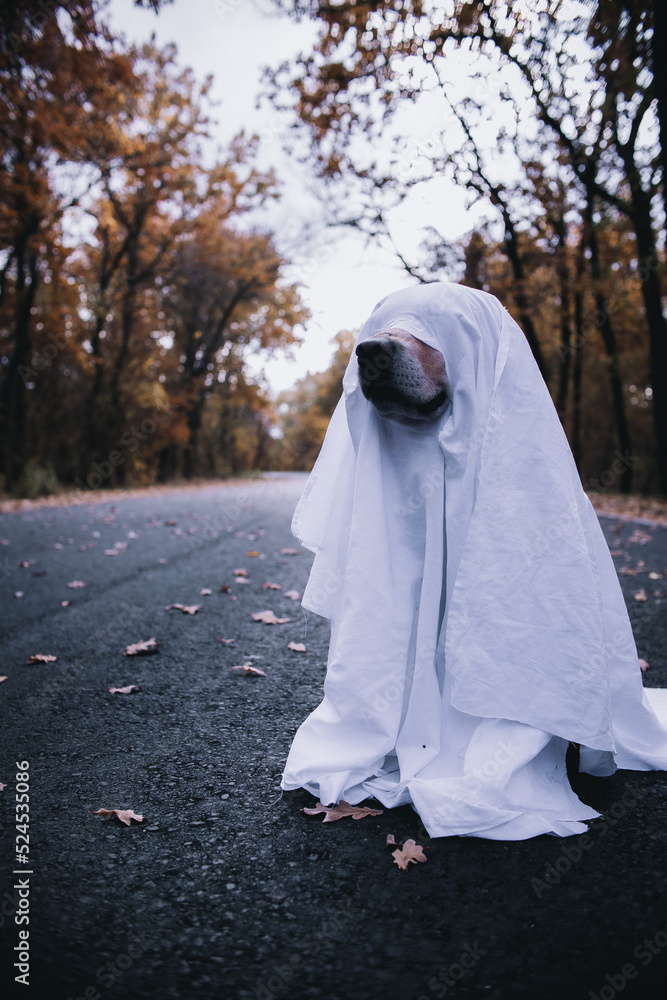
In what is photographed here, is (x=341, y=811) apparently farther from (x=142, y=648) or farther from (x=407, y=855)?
(x=142, y=648)

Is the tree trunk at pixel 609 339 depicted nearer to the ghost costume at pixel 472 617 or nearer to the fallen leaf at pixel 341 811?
the ghost costume at pixel 472 617

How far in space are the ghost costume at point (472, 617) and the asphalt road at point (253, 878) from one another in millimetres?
138

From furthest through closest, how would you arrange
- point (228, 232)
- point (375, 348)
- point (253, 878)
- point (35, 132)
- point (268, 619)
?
point (228, 232), point (35, 132), point (268, 619), point (375, 348), point (253, 878)

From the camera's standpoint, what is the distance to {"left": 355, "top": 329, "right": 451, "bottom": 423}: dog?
1.87m

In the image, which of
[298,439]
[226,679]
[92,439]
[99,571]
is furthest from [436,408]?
[298,439]

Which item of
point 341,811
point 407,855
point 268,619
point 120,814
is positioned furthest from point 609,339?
point 120,814

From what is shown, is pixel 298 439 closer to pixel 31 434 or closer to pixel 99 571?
pixel 31 434

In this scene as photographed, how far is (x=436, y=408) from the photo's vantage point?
2.03 metres

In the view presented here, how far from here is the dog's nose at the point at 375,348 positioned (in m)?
1.84

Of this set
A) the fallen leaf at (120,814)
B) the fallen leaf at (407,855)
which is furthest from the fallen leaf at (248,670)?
the fallen leaf at (407,855)

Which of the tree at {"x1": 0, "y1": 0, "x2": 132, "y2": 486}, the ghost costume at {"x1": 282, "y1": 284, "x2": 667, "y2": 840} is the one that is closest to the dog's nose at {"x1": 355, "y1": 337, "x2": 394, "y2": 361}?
the ghost costume at {"x1": 282, "y1": 284, "x2": 667, "y2": 840}

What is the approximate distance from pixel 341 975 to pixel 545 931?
19.7 inches

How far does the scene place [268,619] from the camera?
4363mm

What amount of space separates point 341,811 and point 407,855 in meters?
0.30
